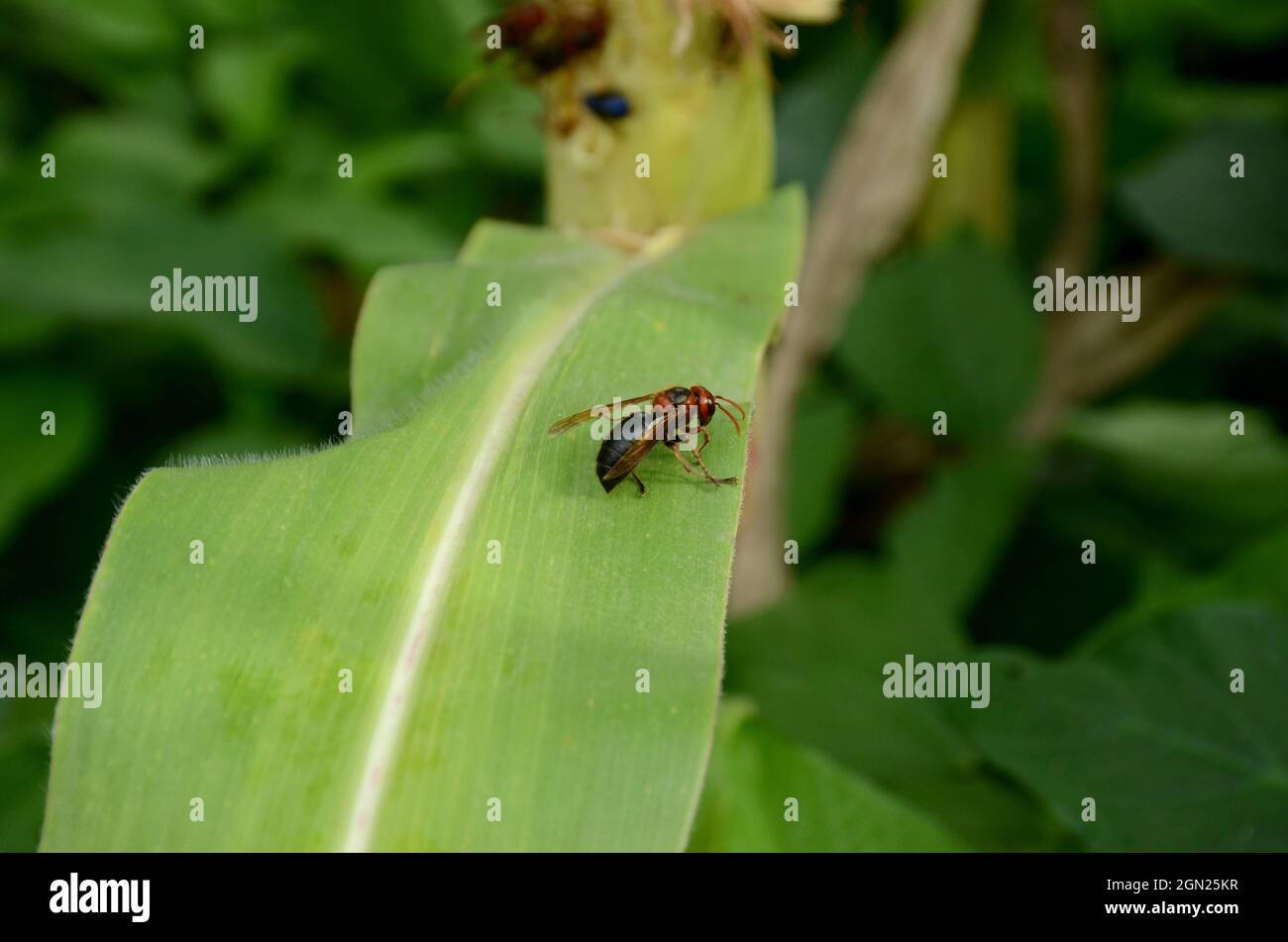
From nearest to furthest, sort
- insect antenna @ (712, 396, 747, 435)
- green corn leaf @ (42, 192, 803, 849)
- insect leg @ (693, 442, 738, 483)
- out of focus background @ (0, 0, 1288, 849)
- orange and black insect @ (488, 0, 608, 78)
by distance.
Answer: green corn leaf @ (42, 192, 803, 849) < insect leg @ (693, 442, 738, 483) < insect antenna @ (712, 396, 747, 435) < orange and black insect @ (488, 0, 608, 78) < out of focus background @ (0, 0, 1288, 849)

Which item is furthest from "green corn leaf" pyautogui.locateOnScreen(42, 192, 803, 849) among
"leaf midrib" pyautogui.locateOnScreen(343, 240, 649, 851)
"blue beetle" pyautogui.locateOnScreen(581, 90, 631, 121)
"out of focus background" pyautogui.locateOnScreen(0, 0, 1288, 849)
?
"out of focus background" pyautogui.locateOnScreen(0, 0, 1288, 849)

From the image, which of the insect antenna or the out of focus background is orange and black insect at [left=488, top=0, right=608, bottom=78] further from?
the insect antenna

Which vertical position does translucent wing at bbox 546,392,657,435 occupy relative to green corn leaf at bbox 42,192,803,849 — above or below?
above

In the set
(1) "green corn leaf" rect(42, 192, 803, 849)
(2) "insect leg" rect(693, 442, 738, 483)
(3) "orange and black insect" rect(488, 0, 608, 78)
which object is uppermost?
(3) "orange and black insect" rect(488, 0, 608, 78)

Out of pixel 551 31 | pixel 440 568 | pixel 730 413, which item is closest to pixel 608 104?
pixel 551 31

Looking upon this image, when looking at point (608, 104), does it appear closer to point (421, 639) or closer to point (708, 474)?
point (708, 474)

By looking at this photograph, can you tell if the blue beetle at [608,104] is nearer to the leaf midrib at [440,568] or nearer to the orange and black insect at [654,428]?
the leaf midrib at [440,568]

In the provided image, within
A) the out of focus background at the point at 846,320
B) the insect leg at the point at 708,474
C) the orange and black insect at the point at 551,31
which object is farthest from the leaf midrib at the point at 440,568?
the out of focus background at the point at 846,320

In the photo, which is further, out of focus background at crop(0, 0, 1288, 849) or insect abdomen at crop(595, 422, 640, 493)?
out of focus background at crop(0, 0, 1288, 849)
